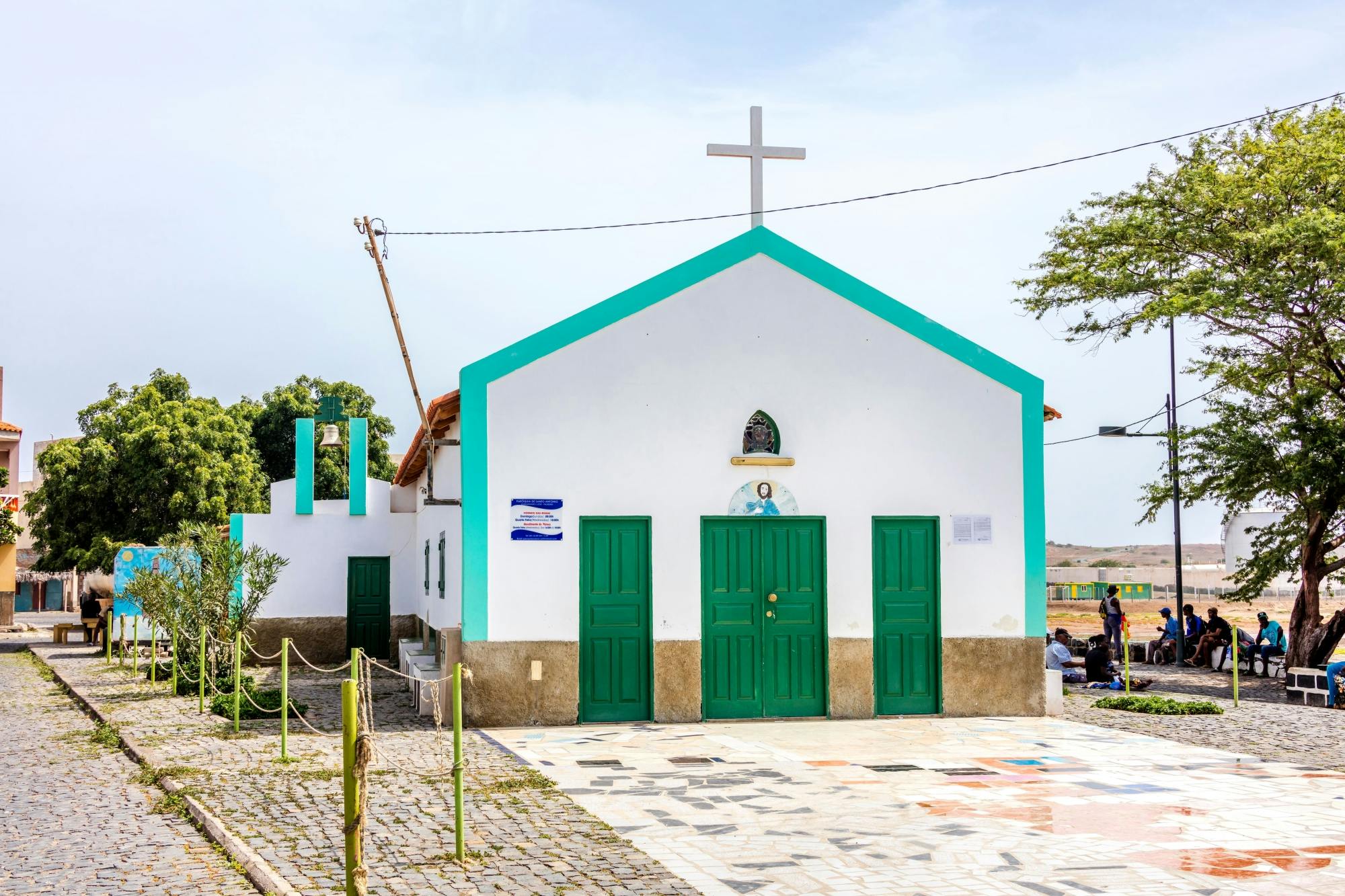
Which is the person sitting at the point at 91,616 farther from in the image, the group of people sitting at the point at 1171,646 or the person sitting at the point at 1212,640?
the person sitting at the point at 1212,640

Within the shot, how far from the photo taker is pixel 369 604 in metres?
24.3

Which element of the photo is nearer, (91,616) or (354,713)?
(354,713)

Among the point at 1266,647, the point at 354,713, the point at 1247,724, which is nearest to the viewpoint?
the point at 354,713

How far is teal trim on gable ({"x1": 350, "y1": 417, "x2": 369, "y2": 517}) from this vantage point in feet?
78.1

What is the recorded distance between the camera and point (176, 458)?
33469 mm

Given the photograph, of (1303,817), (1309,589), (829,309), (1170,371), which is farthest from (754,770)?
(1170,371)

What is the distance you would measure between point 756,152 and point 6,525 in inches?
1168

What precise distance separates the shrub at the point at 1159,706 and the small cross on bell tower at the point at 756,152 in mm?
7681

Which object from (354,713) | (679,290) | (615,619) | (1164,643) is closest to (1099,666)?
(1164,643)

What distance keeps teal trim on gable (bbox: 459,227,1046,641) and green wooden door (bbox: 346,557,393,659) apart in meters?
10.9

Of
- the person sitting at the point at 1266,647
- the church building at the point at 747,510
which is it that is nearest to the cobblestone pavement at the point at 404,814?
the church building at the point at 747,510

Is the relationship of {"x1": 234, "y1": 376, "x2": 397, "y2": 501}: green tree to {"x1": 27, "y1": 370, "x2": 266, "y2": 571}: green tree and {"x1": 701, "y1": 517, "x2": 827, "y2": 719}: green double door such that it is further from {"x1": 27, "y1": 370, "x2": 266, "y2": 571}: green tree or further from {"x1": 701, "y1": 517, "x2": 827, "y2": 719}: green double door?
{"x1": 701, "y1": 517, "x2": 827, "y2": 719}: green double door

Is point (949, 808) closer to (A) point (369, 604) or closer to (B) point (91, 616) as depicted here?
(A) point (369, 604)

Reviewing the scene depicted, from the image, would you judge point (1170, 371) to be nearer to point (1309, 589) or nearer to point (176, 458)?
point (1309, 589)
